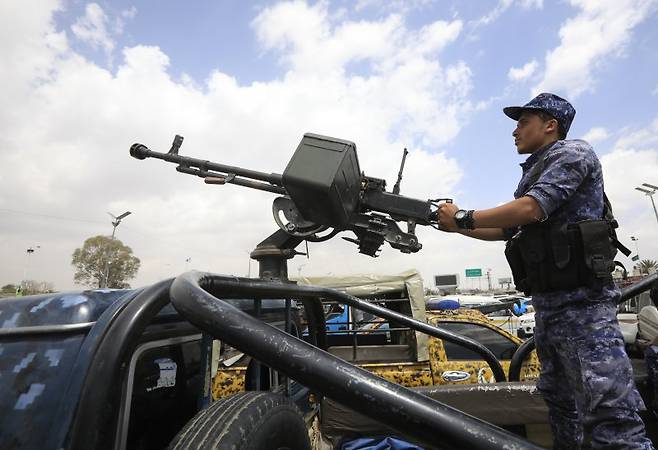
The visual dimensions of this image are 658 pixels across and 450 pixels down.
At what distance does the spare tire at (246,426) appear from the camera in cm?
106

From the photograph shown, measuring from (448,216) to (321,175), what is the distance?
987 mm

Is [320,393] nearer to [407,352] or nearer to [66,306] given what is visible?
[66,306]

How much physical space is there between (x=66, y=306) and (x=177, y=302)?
0.50 meters

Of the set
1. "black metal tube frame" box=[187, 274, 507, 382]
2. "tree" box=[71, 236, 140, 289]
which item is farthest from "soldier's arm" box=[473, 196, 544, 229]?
"tree" box=[71, 236, 140, 289]

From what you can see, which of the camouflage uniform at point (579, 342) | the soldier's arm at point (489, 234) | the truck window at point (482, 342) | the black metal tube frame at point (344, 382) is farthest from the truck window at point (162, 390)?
the truck window at point (482, 342)

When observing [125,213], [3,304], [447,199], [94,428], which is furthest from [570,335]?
[125,213]

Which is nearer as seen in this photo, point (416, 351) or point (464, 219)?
point (464, 219)

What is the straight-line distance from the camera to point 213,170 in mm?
4922

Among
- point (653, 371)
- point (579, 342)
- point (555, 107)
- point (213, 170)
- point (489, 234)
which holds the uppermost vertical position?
point (213, 170)

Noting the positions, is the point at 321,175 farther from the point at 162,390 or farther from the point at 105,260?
the point at 105,260

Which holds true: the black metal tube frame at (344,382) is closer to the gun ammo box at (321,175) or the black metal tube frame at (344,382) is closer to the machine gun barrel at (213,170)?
the gun ammo box at (321,175)

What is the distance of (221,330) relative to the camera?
902mm

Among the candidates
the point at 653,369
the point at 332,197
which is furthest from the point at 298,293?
the point at 653,369

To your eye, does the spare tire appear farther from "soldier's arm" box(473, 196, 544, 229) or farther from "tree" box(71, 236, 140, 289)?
"tree" box(71, 236, 140, 289)
